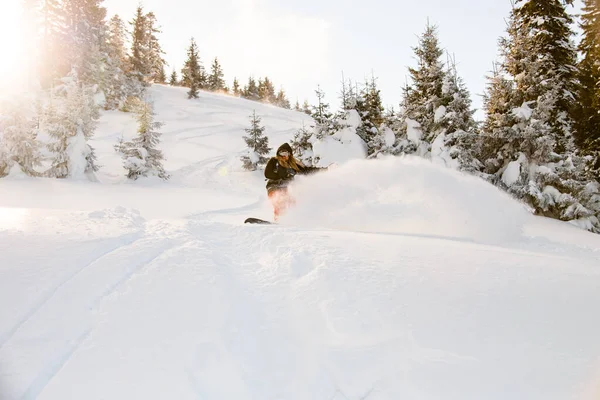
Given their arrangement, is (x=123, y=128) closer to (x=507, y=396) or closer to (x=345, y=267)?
(x=345, y=267)

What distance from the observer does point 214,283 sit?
12.5 ft

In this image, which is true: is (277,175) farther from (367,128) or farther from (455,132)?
(367,128)

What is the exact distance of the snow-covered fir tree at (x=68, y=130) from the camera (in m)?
15.1

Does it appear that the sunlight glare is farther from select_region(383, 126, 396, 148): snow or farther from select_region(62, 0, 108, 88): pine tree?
select_region(383, 126, 396, 148): snow

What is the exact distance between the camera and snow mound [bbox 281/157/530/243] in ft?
23.1

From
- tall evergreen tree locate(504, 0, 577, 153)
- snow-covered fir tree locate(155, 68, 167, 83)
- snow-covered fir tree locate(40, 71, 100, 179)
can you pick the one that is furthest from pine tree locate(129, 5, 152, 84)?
tall evergreen tree locate(504, 0, 577, 153)

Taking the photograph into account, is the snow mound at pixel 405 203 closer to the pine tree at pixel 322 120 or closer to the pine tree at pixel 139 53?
the pine tree at pixel 322 120

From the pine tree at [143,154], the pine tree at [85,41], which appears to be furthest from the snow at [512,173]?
the pine tree at [85,41]

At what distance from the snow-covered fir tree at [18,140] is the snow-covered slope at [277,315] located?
34.7 feet

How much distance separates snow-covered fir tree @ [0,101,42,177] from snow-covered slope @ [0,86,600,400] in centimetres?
1058

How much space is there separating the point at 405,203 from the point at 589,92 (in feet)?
46.6

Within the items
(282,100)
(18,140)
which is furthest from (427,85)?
(282,100)

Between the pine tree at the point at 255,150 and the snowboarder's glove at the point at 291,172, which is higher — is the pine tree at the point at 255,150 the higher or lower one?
the higher one

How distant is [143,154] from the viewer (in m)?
17.8
